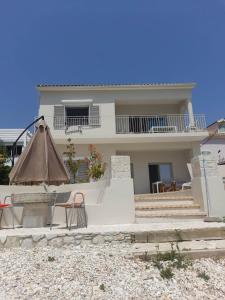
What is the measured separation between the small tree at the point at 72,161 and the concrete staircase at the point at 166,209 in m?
5.36

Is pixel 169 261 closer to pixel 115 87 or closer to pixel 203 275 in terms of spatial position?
pixel 203 275

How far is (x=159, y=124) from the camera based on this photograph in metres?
15.5

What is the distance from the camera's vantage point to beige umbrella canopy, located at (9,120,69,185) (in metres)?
6.47

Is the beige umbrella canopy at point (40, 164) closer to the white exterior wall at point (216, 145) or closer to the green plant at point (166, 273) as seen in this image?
the green plant at point (166, 273)

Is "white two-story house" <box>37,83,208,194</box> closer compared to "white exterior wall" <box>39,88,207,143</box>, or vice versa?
"white exterior wall" <box>39,88,207,143</box>

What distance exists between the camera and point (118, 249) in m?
4.32

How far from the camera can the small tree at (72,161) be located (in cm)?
1199

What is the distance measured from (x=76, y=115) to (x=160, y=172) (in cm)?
699

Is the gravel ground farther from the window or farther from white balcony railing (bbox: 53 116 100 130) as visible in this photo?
the window

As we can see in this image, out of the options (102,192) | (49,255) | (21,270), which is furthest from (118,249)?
(102,192)

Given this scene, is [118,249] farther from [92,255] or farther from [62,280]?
[62,280]

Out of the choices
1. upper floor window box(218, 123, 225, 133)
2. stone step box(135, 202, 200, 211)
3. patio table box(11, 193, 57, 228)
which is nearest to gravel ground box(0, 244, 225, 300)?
patio table box(11, 193, 57, 228)

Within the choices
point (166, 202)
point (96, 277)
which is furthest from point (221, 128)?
point (96, 277)

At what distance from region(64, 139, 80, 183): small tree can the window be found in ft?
6.21
